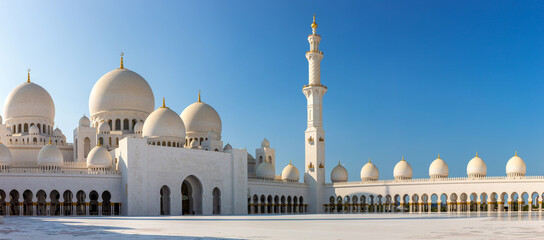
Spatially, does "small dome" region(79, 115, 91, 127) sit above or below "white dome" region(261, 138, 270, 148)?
above

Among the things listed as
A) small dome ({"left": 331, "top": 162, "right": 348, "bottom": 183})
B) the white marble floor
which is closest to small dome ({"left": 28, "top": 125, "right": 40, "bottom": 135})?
the white marble floor

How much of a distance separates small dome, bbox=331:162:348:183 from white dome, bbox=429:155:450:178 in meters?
7.29

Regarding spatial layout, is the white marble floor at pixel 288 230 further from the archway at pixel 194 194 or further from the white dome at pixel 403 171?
the white dome at pixel 403 171

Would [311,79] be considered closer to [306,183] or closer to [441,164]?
[306,183]

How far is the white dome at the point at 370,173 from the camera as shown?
151 feet

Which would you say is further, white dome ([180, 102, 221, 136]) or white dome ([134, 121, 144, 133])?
white dome ([180, 102, 221, 136])

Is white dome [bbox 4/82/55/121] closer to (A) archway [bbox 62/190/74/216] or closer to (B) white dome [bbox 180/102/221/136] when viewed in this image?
(A) archway [bbox 62/190/74/216]

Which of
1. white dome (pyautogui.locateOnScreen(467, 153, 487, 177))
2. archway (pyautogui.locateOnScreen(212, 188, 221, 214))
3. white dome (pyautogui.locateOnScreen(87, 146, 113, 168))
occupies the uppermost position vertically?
white dome (pyautogui.locateOnScreen(87, 146, 113, 168))

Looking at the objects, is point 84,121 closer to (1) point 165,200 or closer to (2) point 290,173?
(1) point 165,200

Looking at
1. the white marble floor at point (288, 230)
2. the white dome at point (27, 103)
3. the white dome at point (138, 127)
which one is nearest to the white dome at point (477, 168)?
the white marble floor at point (288, 230)

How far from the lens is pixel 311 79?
151ft

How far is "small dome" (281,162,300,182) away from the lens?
46.8 meters

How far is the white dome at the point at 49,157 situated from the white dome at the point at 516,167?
30153 mm

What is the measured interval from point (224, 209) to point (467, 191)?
56.9ft
